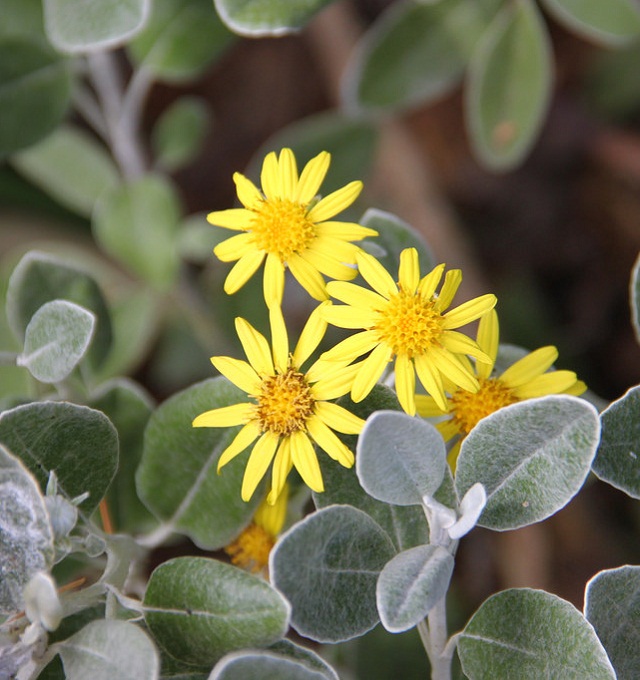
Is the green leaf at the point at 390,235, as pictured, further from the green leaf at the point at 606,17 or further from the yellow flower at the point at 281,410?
the green leaf at the point at 606,17

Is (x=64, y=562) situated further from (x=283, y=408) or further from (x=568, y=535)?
(x=568, y=535)

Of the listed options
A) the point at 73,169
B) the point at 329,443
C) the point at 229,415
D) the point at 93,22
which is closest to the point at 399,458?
the point at 329,443

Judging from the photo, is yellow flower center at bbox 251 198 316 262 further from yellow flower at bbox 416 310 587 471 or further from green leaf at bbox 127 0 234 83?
green leaf at bbox 127 0 234 83

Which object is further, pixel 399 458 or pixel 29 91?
pixel 29 91

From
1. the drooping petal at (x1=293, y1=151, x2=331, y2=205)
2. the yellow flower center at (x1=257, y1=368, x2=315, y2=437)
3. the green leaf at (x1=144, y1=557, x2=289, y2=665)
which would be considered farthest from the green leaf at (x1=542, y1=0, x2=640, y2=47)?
the green leaf at (x1=144, y1=557, x2=289, y2=665)

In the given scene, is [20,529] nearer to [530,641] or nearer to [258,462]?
[258,462]
